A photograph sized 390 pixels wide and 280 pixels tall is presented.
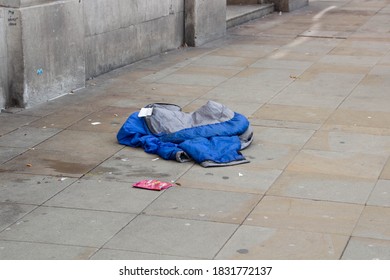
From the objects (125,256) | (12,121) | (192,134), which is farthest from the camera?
(12,121)

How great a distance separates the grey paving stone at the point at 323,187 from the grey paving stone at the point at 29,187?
176cm

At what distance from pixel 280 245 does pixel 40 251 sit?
5.29 feet

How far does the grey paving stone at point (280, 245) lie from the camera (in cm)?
563

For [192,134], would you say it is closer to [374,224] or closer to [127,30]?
[374,224]

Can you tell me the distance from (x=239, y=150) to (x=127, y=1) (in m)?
4.91

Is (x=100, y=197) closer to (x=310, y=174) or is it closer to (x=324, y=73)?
(x=310, y=174)

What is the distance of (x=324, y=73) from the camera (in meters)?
11.9

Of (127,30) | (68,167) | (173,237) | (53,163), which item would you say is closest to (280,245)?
(173,237)

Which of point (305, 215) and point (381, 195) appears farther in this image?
point (381, 195)

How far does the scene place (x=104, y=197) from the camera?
683 cm

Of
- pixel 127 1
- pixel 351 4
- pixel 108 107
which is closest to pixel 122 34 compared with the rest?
pixel 127 1

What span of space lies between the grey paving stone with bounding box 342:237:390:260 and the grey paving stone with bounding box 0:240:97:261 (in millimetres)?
1707

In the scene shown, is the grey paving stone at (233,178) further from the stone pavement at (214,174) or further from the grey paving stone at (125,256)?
the grey paving stone at (125,256)

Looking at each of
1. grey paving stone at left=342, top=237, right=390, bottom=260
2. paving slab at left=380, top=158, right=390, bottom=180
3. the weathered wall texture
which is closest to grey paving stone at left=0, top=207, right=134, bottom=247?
grey paving stone at left=342, top=237, right=390, bottom=260
